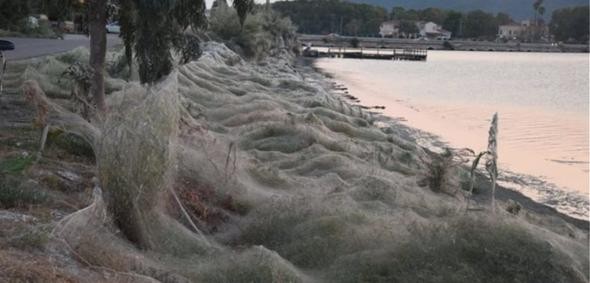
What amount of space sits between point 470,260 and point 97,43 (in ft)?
23.7

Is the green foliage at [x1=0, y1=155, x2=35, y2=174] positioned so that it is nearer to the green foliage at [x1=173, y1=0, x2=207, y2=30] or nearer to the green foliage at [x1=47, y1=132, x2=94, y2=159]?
the green foliage at [x1=47, y1=132, x2=94, y2=159]

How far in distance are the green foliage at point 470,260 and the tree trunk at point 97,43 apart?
559cm

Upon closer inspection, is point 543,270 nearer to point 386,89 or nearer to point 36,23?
point 36,23

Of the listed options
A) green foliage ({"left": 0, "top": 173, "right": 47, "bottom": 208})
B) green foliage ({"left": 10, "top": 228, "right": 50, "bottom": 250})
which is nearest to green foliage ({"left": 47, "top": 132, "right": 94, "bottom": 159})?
green foliage ({"left": 0, "top": 173, "right": 47, "bottom": 208})

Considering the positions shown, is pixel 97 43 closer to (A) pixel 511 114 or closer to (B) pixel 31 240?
(B) pixel 31 240

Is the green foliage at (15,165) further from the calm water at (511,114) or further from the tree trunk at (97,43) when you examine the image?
the calm water at (511,114)

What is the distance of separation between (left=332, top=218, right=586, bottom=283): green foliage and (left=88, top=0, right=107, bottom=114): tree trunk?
220 inches

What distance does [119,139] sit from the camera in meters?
7.58

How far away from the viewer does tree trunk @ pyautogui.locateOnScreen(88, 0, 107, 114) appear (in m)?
11.7

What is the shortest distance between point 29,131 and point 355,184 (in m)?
5.11

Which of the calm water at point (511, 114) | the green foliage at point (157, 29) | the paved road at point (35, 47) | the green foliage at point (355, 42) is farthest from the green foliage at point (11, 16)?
the green foliage at point (355, 42)

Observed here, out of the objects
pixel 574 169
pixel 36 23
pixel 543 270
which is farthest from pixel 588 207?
pixel 36 23

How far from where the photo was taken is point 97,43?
12117mm

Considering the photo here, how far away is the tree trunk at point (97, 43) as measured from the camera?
11672 millimetres
